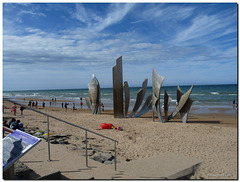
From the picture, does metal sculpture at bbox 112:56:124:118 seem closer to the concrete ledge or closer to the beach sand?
the beach sand

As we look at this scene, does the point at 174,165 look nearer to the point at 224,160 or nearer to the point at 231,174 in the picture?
the point at 231,174

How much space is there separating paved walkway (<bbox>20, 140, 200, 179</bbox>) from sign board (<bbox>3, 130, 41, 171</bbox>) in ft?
2.28

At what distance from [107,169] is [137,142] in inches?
151

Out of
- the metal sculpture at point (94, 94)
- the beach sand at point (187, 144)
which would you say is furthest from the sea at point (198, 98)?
the beach sand at point (187, 144)

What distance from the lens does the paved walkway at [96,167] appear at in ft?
12.9

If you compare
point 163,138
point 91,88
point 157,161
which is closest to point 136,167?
point 157,161

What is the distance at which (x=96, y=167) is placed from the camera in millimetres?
4879

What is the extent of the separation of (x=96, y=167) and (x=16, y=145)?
85.8 inches

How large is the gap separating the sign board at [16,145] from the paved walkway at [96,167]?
2.28 ft

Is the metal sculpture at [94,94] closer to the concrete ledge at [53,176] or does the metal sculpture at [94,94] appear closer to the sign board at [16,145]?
the concrete ledge at [53,176]

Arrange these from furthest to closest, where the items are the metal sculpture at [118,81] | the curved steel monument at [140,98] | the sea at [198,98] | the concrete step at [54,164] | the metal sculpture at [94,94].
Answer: the sea at [198,98]
the metal sculpture at [94,94]
the metal sculpture at [118,81]
the curved steel monument at [140,98]
the concrete step at [54,164]

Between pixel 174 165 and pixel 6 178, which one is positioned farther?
pixel 174 165

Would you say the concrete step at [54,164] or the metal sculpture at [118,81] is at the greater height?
the metal sculpture at [118,81]

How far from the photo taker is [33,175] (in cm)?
366
